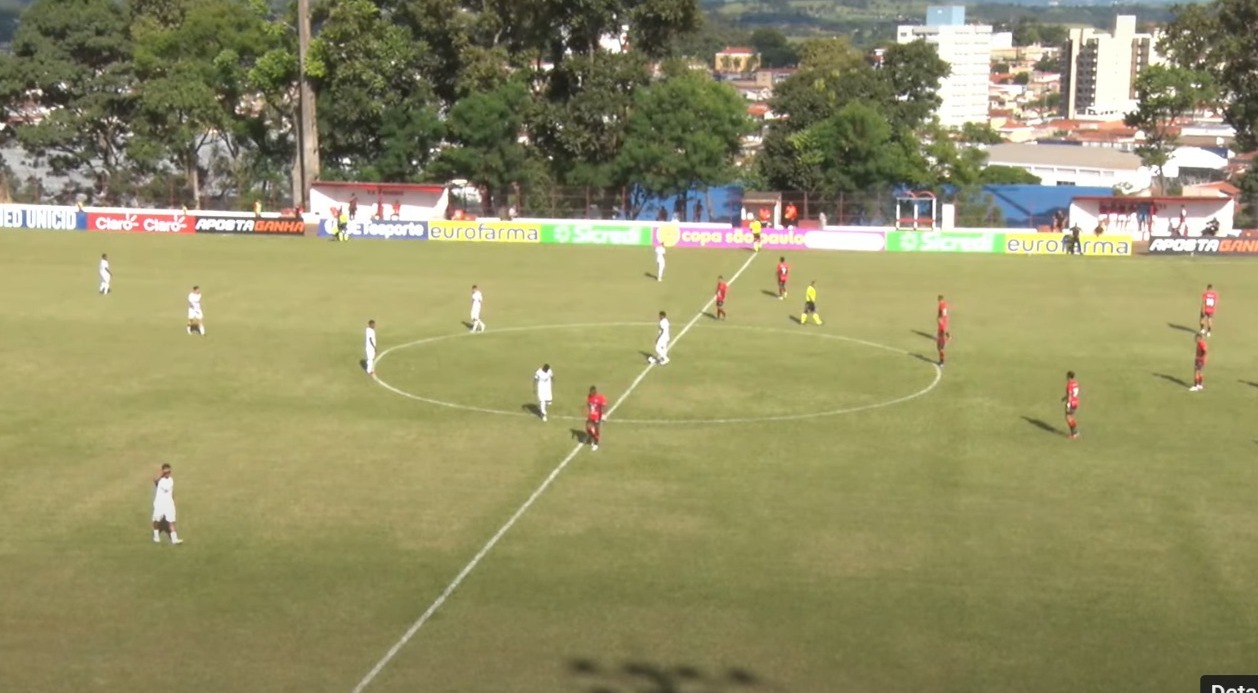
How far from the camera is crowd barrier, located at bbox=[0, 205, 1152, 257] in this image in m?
67.9

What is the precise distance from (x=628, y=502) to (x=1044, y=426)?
35.9ft

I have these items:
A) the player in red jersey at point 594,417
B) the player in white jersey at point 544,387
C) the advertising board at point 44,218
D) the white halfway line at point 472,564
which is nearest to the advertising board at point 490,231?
the advertising board at point 44,218

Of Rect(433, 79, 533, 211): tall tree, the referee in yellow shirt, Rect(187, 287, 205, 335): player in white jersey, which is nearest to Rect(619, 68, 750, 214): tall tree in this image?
Rect(433, 79, 533, 211): tall tree

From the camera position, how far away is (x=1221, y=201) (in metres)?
71.9

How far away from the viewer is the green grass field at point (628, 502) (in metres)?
22.3

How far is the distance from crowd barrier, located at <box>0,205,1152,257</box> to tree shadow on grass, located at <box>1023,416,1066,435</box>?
32095mm

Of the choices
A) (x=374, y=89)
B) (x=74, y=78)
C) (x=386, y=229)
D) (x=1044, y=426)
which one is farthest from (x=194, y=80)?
(x=1044, y=426)

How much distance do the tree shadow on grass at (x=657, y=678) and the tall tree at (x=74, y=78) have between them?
230 feet

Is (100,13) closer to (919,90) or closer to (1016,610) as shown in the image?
(919,90)

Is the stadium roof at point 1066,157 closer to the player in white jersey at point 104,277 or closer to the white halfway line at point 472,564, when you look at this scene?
the player in white jersey at point 104,277

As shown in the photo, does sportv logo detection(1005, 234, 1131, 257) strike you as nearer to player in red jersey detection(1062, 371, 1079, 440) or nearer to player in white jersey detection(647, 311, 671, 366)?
player in white jersey detection(647, 311, 671, 366)

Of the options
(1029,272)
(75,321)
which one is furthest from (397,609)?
(1029,272)

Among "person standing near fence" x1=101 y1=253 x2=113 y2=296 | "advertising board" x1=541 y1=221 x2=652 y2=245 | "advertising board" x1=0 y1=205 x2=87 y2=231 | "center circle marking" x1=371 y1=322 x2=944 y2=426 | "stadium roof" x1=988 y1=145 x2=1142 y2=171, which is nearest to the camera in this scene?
"center circle marking" x1=371 y1=322 x2=944 y2=426

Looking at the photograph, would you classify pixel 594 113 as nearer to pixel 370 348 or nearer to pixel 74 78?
pixel 74 78
